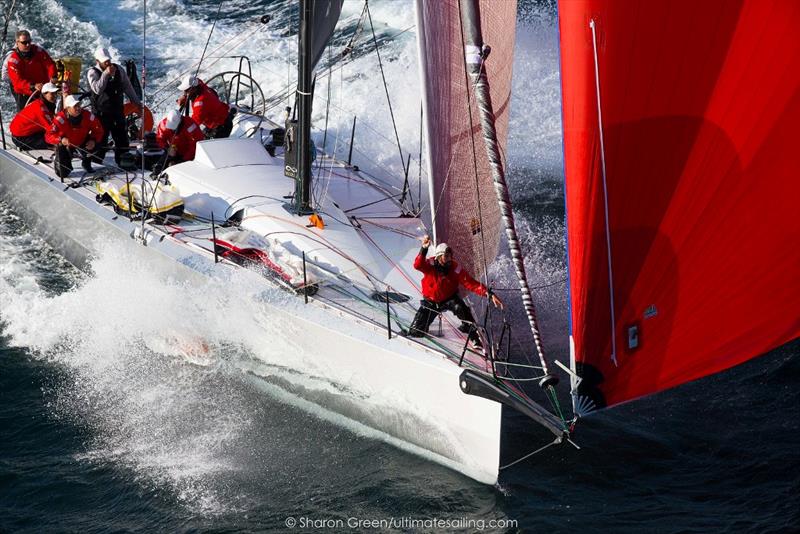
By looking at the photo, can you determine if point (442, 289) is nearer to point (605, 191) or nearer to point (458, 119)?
point (458, 119)

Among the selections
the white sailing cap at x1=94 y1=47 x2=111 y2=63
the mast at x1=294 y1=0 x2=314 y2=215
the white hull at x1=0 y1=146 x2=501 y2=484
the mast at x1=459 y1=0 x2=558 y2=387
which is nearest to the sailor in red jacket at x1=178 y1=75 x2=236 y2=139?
the white sailing cap at x1=94 y1=47 x2=111 y2=63

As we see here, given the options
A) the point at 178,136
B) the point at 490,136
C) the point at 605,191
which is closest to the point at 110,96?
the point at 178,136

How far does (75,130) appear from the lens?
424 inches

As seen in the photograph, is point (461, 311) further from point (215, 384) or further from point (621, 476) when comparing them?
point (215, 384)

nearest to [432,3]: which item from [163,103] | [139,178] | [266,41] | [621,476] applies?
[621,476]

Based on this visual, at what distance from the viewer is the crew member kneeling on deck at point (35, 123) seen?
37.7 ft

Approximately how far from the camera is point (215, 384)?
894cm

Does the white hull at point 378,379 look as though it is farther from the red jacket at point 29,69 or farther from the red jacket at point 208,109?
the red jacket at point 29,69

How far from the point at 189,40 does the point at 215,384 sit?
9543 millimetres

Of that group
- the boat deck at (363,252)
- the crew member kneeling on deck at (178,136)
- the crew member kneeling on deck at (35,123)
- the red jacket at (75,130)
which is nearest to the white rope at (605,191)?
the boat deck at (363,252)

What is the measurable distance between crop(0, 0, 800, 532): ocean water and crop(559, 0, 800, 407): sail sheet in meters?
1.31

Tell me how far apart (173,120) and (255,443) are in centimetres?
411

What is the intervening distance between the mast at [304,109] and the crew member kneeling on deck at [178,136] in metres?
2.07

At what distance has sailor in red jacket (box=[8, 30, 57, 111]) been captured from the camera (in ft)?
39.9
